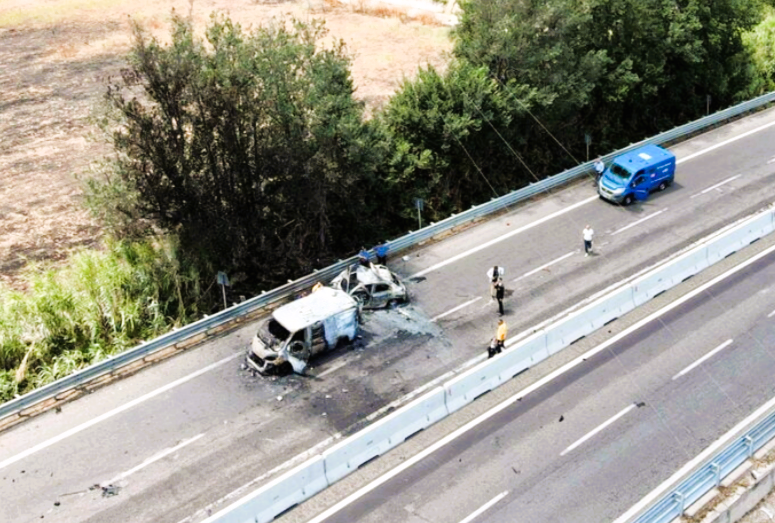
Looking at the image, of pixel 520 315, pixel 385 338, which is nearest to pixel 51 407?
pixel 385 338

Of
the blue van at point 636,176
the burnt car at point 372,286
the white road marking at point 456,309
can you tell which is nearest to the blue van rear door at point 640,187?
the blue van at point 636,176

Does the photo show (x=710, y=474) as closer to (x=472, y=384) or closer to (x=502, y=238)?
(x=472, y=384)

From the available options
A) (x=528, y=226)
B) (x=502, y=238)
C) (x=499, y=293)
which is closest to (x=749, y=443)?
(x=499, y=293)

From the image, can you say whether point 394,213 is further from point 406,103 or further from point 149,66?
point 149,66

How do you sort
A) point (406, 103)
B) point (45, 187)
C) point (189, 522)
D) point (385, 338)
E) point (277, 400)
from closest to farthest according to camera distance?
point (189, 522) → point (277, 400) → point (385, 338) → point (406, 103) → point (45, 187)

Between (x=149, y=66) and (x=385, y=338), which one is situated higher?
(x=149, y=66)

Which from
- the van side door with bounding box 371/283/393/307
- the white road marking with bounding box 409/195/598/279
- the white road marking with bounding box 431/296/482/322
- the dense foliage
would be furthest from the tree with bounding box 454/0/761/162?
the dense foliage
